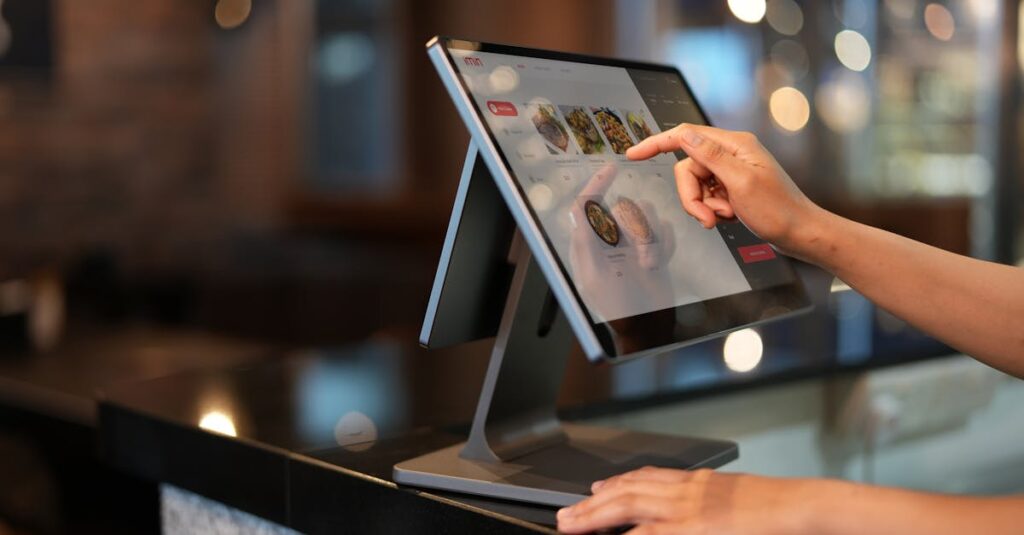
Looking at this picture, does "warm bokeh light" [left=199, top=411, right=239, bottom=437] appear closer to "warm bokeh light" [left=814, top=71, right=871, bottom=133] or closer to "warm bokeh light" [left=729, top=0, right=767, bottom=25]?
"warm bokeh light" [left=814, top=71, right=871, bottom=133]

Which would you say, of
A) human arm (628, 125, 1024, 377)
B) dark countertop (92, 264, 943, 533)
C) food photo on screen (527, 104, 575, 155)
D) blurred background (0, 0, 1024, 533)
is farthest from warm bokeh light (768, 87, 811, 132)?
food photo on screen (527, 104, 575, 155)

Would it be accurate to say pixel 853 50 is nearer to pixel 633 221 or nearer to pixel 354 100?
pixel 354 100

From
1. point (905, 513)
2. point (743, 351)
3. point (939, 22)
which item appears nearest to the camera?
point (905, 513)

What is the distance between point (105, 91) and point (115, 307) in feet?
7.19

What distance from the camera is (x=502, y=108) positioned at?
3.17 feet

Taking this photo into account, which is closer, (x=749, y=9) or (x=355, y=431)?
(x=355, y=431)

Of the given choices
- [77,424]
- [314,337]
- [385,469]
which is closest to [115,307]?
[314,337]

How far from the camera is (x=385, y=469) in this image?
1.10 meters

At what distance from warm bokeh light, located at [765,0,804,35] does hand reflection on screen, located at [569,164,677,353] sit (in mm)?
4089

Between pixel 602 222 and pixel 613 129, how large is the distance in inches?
5.3

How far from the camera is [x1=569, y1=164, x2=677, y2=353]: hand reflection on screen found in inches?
35.6

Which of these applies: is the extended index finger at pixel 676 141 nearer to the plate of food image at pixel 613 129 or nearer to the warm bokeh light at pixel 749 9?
the plate of food image at pixel 613 129

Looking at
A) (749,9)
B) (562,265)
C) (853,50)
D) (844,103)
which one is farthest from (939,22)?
(562,265)

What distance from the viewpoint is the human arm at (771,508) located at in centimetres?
80
